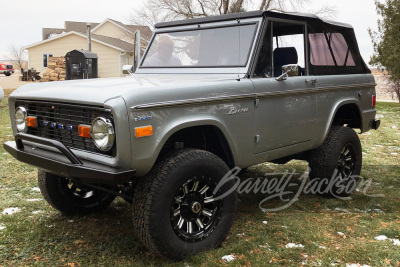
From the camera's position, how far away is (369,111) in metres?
5.40

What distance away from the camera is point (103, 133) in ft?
9.54

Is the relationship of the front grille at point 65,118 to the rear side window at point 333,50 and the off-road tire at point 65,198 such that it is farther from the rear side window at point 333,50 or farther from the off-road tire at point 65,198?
the rear side window at point 333,50

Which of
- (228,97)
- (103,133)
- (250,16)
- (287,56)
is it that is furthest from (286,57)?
(103,133)

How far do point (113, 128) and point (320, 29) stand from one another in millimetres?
3034

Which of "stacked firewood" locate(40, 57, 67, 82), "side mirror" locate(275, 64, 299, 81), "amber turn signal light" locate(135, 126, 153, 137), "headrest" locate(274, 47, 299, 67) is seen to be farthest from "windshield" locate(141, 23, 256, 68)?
"stacked firewood" locate(40, 57, 67, 82)

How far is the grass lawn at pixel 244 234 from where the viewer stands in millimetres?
3293

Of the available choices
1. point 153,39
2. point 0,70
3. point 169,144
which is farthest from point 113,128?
point 0,70

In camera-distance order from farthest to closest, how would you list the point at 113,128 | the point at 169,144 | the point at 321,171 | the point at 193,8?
1. the point at 193,8
2. the point at 321,171
3. the point at 169,144
4. the point at 113,128

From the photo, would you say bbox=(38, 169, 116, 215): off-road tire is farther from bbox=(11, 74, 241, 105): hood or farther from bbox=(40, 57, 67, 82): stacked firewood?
bbox=(40, 57, 67, 82): stacked firewood

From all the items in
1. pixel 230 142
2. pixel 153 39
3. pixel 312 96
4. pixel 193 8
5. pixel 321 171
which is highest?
pixel 193 8

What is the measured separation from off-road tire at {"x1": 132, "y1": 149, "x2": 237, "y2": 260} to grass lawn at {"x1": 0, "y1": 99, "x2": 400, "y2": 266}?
143 millimetres

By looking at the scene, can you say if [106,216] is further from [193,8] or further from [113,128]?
[193,8]

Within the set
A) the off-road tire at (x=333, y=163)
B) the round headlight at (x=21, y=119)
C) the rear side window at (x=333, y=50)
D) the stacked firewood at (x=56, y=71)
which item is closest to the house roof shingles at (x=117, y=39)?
the stacked firewood at (x=56, y=71)

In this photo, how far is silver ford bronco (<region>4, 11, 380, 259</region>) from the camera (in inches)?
117
